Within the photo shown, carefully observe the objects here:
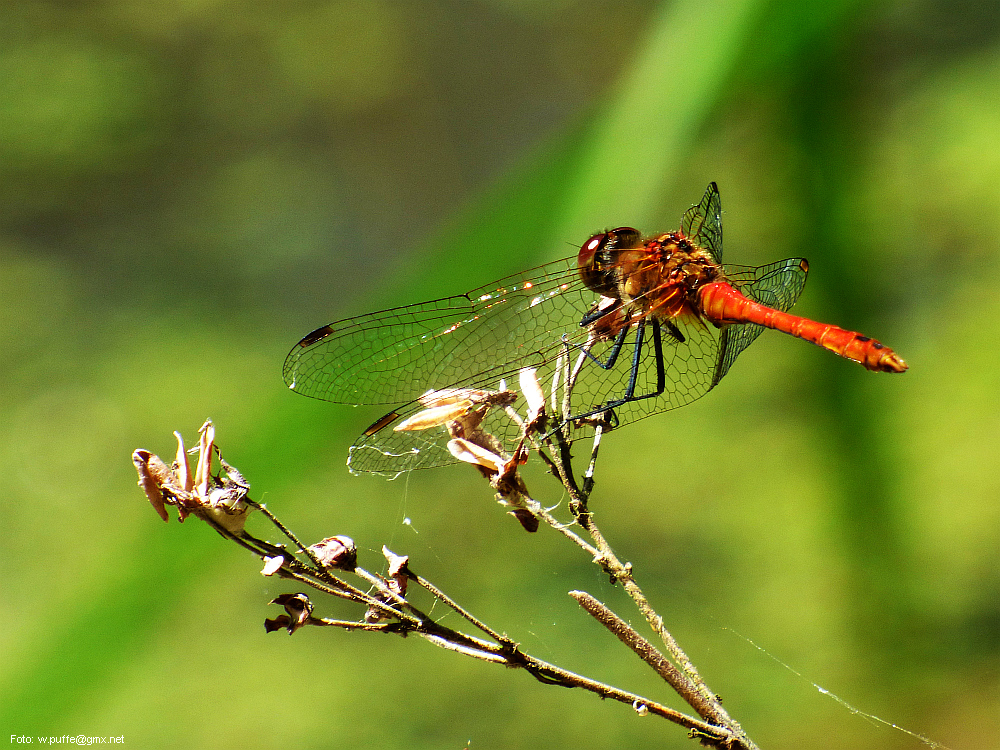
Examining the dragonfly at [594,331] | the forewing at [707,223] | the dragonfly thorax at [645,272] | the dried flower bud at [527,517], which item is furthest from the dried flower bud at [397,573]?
the forewing at [707,223]

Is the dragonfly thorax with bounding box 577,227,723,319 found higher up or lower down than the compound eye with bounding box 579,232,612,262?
lower down

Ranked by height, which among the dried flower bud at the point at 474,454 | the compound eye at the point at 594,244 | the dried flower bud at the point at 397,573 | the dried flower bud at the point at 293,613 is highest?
the compound eye at the point at 594,244

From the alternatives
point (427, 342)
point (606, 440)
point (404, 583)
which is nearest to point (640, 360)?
point (427, 342)

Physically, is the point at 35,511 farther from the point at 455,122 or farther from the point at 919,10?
the point at 919,10

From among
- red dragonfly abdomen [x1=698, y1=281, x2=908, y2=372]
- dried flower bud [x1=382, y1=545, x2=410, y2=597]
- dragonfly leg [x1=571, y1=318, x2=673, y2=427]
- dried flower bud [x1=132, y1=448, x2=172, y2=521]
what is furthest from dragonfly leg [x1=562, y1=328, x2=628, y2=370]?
dried flower bud [x1=132, y1=448, x2=172, y2=521]

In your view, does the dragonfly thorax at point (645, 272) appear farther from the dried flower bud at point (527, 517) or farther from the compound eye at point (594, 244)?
the dried flower bud at point (527, 517)

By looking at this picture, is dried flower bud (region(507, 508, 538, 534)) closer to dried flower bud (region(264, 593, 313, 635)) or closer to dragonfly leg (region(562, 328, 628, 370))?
dried flower bud (region(264, 593, 313, 635))
